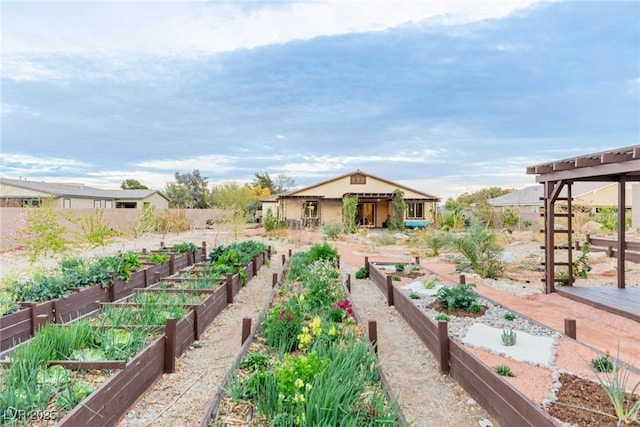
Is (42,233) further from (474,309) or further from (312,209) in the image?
(312,209)

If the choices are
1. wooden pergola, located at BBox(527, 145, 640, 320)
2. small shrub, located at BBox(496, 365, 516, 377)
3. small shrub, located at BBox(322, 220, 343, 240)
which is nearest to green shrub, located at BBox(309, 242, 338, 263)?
wooden pergola, located at BBox(527, 145, 640, 320)

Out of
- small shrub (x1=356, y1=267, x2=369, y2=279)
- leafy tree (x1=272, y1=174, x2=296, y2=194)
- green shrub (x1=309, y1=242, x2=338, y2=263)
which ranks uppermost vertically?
leafy tree (x1=272, y1=174, x2=296, y2=194)

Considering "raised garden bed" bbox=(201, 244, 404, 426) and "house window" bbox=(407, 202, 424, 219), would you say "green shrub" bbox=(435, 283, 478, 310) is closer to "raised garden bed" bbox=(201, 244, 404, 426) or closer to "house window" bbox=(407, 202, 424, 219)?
"raised garden bed" bbox=(201, 244, 404, 426)

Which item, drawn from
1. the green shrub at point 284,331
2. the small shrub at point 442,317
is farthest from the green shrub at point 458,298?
the green shrub at point 284,331

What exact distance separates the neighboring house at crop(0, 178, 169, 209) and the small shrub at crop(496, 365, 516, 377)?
839 inches

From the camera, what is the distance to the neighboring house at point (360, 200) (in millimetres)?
26906

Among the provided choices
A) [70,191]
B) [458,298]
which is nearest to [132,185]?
[70,191]

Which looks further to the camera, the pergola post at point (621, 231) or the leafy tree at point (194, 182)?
the leafy tree at point (194, 182)

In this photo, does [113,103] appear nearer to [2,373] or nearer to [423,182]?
[2,373]

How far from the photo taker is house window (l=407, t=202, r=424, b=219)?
93.7 feet

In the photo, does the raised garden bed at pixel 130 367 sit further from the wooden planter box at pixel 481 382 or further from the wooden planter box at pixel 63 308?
the wooden planter box at pixel 481 382

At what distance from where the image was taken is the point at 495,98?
41.6 feet

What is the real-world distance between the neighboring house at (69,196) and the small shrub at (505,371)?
21313 millimetres

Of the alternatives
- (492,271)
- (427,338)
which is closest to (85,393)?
(427,338)
